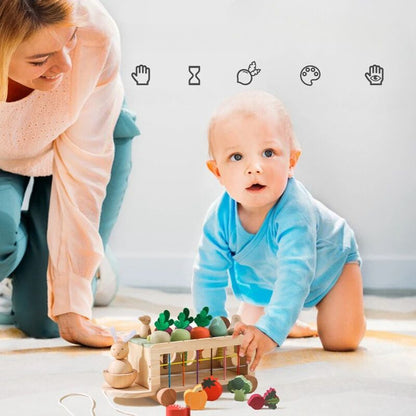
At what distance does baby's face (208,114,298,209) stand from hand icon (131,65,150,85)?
0.91 metres

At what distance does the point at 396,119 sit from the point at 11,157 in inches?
45.2

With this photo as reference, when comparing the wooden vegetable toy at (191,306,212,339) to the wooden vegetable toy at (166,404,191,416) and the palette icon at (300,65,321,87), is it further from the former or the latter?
the palette icon at (300,65,321,87)

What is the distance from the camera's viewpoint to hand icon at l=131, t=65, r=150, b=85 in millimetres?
2023

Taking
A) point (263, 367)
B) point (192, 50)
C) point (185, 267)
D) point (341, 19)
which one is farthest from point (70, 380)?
point (341, 19)

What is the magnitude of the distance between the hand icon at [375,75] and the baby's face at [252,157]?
3.10 ft

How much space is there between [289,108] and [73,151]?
2.97ft

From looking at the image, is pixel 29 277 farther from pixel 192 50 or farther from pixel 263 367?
pixel 192 50

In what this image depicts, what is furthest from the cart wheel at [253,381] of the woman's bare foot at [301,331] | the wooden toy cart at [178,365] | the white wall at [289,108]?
the white wall at [289,108]

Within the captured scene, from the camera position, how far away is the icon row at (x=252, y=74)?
2.01 m

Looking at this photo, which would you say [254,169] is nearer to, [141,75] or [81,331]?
[81,331]

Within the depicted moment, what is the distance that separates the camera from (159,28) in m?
2.04

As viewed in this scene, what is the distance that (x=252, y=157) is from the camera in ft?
3.69

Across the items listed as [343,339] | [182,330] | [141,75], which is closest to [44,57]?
[182,330]

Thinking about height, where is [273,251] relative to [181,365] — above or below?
above
